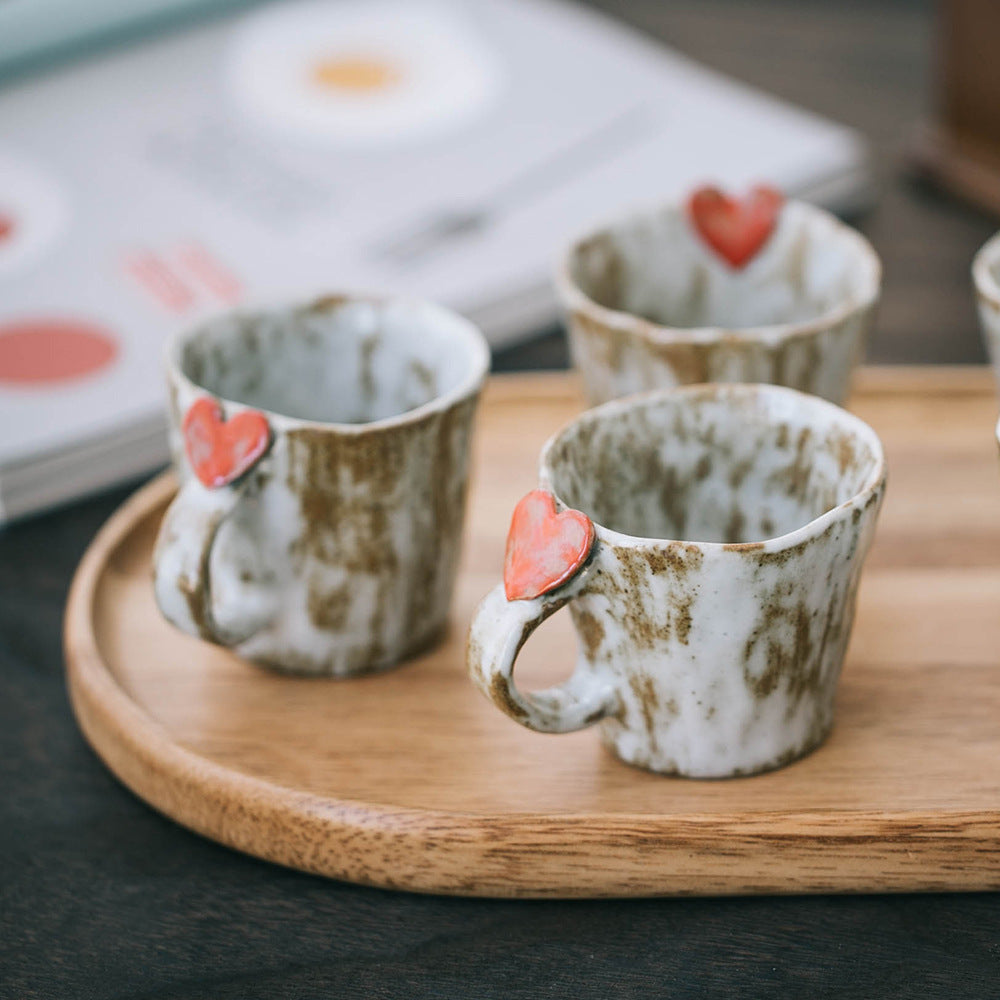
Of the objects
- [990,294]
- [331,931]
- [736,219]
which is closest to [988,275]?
[990,294]

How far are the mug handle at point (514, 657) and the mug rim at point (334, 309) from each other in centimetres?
9

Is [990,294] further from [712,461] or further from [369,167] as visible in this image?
[369,167]

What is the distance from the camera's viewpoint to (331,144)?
98 centimetres

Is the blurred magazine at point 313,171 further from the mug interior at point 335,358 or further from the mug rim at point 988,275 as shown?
the mug rim at point 988,275

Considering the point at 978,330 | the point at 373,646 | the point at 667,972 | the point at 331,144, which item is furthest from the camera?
the point at 331,144

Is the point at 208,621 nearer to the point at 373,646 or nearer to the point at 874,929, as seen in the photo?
the point at 373,646

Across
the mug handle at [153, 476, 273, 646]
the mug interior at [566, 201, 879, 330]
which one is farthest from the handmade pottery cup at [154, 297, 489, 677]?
the mug interior at [566, 201, 879, 330]

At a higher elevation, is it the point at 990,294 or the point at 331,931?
the point at 990,294

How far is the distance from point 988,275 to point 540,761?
0.89ft

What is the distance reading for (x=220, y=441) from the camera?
0.52 meters

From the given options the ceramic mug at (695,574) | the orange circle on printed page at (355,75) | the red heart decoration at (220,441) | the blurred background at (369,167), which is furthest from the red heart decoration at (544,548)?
the orange circle on printed page at (355,75)

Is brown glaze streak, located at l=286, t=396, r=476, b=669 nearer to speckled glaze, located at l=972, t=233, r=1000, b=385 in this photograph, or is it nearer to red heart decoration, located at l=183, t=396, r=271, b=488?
red heart decoration, located at l=183, t=396, r=271, b=488

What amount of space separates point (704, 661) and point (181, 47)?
0.78m

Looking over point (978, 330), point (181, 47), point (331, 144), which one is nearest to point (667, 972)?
point (978, 330)
